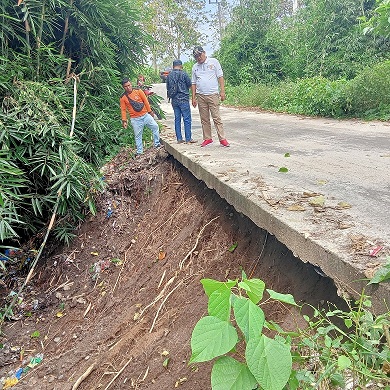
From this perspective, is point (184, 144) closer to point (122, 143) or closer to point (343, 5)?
point (122, 143)

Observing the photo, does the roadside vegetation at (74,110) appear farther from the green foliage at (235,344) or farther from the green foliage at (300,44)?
the green foliage at (300,44)

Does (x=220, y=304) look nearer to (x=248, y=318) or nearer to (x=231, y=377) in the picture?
(x=248, y=318)

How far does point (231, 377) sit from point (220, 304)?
246 millimetres

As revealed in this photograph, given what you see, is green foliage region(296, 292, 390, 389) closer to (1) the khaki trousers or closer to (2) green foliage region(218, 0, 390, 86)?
(1) the khaki trousers

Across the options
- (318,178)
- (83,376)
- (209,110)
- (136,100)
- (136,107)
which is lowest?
(83,376)

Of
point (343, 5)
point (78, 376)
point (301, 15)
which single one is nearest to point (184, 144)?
point (78, 376)

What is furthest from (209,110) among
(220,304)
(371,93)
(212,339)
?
(212,339)

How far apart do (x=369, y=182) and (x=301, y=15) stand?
1640 cm

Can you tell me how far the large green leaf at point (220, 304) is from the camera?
1.41 metres

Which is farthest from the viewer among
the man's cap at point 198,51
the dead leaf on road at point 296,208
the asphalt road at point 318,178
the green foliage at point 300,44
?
the green foliage at point 300,44

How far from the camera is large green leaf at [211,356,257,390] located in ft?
4.35

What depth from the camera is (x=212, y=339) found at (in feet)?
4.42

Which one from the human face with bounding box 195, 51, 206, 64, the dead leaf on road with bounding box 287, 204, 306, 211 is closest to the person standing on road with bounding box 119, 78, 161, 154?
the human face with bounding box 195, 51, 206, 64

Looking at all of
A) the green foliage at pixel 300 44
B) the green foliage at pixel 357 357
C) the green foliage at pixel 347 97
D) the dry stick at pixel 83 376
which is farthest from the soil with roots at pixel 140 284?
the green foliage at pixel 300 44
